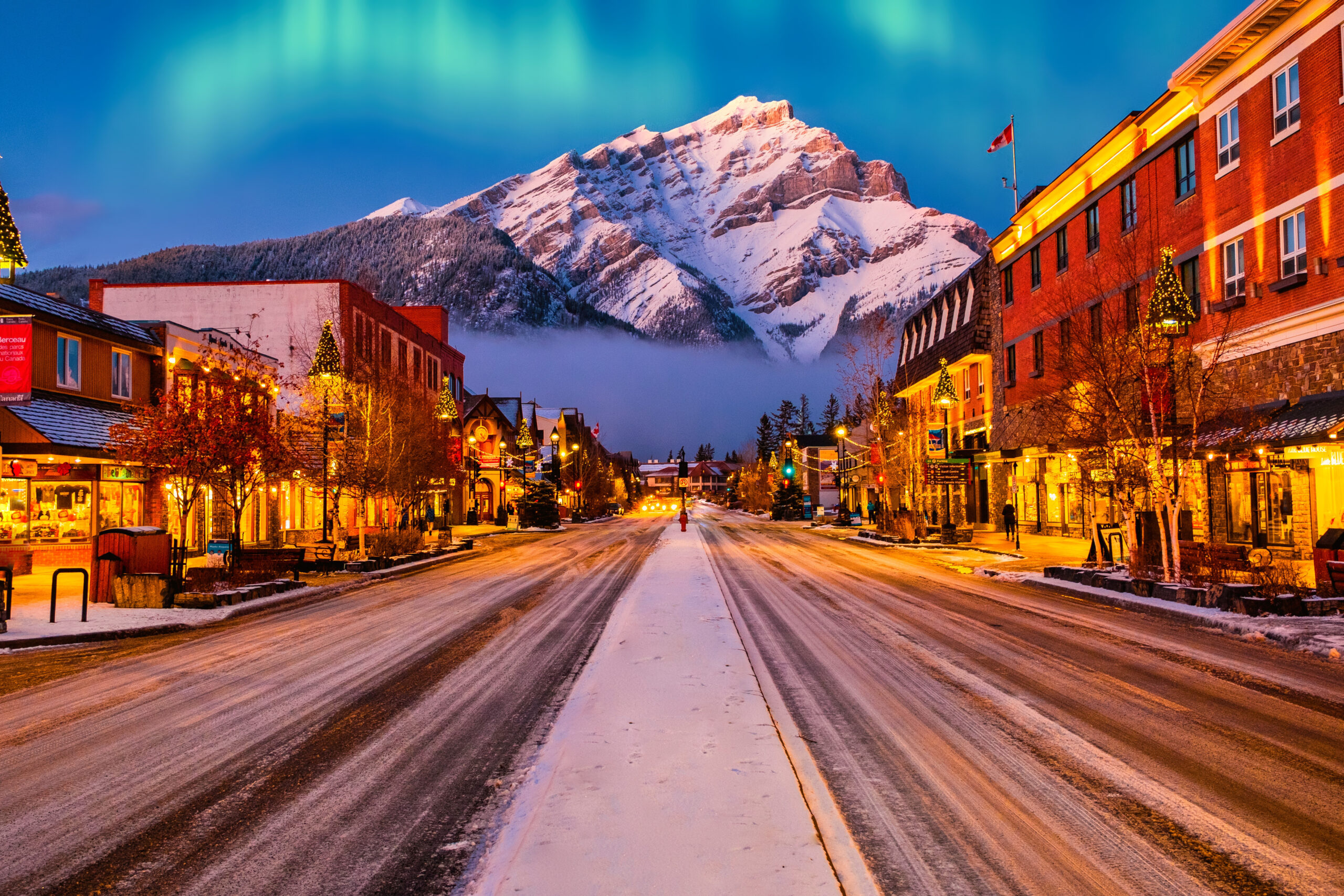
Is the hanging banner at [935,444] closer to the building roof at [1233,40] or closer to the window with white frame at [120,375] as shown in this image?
the building roof at [1233,40]

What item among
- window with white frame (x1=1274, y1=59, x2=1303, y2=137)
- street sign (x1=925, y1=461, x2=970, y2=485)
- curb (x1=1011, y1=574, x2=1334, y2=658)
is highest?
window with white frame (x1=1274, y1=59, x2=1303, y2=137)

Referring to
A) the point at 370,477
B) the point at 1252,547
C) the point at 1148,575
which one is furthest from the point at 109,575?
the point at 1252,547

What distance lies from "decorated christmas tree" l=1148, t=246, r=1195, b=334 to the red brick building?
1664 millimetres

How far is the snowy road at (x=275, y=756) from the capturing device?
4461 millimetres

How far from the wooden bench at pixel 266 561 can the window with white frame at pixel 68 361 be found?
983cm

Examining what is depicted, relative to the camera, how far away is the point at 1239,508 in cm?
2511

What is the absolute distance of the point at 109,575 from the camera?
51.9 feet

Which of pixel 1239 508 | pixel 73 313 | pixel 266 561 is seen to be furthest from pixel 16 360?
pixel 1239 508

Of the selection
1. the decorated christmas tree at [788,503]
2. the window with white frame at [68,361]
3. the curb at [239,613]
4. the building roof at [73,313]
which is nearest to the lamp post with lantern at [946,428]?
the curb at [239,613]

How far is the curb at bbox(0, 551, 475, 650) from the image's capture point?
Answer: 1212 centimetres

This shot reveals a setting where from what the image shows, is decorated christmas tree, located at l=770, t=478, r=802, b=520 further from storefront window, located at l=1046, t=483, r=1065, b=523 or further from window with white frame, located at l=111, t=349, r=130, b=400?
window with white frame, located at l=111, t=349, r=130, b=400

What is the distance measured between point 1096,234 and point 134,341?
3576 centimetres

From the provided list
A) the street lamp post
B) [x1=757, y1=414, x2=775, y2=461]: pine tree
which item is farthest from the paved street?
[x1=757, y1=414, x2=775, y2=461]: pine tree

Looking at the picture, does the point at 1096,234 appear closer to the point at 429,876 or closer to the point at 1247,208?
the point at 1247,208
